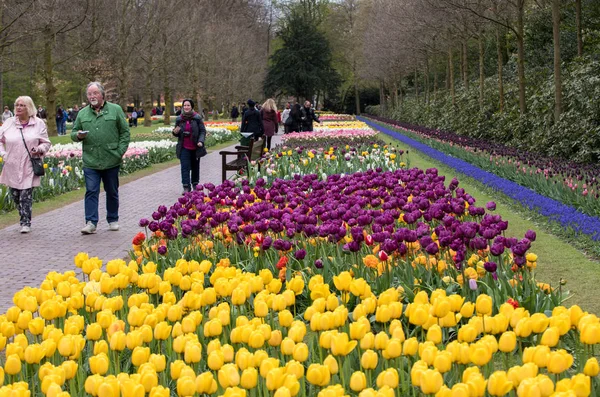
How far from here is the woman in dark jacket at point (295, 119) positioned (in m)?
23.9

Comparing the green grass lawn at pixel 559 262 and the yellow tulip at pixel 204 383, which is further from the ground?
the yellow tulip at pixel 204 383

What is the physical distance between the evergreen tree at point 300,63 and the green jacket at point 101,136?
53950 millimetres

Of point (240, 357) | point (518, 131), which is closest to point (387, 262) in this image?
point (240, 357)

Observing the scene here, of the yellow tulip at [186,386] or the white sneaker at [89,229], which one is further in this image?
the white sneaker at [89,229]

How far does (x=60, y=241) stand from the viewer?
832 cm

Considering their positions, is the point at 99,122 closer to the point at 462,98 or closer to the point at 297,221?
the point at 297,221

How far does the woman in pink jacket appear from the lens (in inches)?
346

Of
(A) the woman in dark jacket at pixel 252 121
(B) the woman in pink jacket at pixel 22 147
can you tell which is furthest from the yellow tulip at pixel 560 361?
(A) the woman in dark jacket at pixel 252 121

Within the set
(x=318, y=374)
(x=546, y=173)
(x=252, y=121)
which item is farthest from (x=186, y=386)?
(x=252, y=121)

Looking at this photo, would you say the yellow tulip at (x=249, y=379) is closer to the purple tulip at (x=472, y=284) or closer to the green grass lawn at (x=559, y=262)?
the purple tulip at (x=472, y=284)

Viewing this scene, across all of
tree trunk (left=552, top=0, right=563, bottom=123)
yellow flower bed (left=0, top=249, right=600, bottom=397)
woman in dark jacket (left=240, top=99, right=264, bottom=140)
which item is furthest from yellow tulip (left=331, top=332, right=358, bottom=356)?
tree trunk (left=552, top=0, right=563, bottom=123)

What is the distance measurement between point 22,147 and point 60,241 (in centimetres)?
131

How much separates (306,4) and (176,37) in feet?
122

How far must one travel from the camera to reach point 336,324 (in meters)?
3.00
